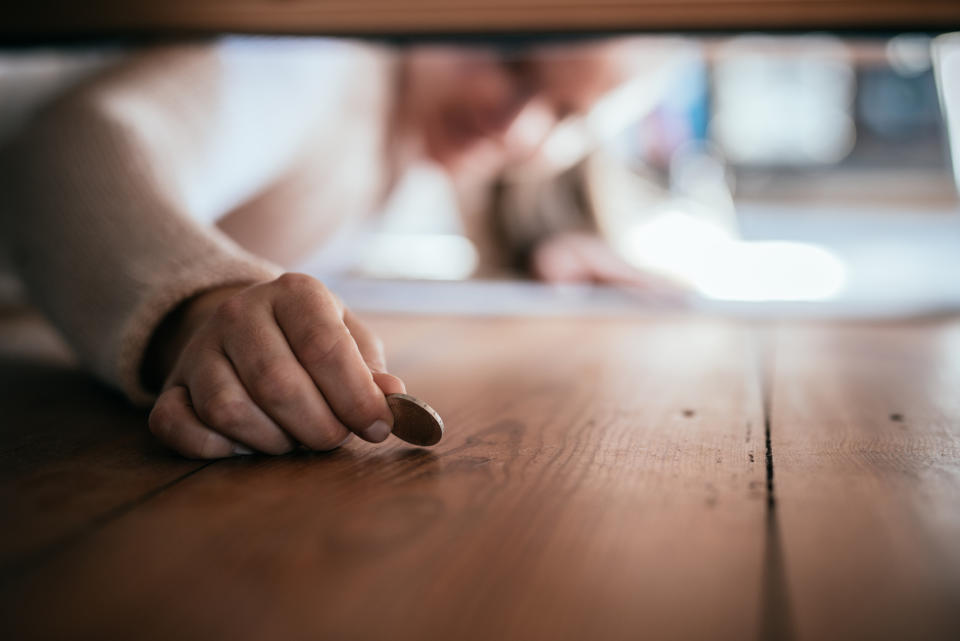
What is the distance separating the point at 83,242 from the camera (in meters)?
0.49

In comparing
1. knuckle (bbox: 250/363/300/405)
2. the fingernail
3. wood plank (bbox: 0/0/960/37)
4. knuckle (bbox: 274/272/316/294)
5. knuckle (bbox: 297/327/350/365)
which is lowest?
the fingernail

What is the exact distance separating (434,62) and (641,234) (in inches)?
45.0

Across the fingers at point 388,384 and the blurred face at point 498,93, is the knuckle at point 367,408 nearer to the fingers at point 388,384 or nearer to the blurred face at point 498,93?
the fingers at point 388,384

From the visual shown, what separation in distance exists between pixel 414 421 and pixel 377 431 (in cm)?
2

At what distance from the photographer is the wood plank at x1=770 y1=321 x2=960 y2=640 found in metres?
0.21

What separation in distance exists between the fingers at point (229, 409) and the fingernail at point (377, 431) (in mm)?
31

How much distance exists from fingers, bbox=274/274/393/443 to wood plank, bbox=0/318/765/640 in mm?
19

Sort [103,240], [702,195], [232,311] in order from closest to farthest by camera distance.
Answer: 1. [232,311]
2. [103,240]
3. [702,195]

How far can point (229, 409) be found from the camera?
335mm

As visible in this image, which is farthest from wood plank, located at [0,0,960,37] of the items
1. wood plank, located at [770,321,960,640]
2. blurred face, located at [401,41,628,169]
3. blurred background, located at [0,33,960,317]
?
blurred face, located at [401,41,628,169]

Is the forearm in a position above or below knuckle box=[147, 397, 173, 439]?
above

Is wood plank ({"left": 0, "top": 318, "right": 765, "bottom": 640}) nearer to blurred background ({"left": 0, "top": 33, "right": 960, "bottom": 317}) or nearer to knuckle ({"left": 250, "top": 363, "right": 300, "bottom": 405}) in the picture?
knuckle ({"left": 250, "top": 363, "right": 300, "bottom": 405})

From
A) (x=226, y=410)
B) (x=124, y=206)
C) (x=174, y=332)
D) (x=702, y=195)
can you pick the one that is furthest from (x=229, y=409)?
(x=702, y=195)

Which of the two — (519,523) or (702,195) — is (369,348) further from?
(702,195)
